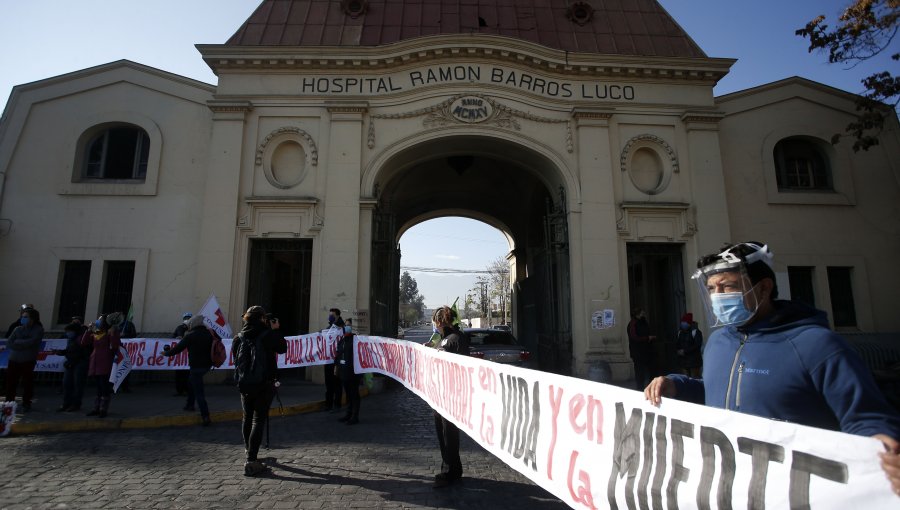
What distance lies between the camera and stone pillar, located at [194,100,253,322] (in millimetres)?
13062

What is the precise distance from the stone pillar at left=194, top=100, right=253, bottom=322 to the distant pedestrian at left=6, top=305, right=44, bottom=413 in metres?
4.21

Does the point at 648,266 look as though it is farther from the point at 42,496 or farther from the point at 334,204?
the point at 42,496

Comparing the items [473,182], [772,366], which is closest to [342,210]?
[473,182]

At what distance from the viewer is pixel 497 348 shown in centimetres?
1128

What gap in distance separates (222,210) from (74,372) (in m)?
5.89

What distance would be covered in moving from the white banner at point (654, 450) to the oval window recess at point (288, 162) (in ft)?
37.7

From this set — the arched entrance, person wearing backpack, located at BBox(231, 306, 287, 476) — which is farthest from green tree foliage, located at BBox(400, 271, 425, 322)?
person wearing backpack, located at BBox(231, 306, 287, 476)

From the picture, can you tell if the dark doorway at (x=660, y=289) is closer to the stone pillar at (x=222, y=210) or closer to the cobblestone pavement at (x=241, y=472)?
the cobblestone pavement at (x=241, y=472)

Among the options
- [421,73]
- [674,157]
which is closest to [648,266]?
[674,157]

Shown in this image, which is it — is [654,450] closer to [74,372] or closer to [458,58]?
[74,372]

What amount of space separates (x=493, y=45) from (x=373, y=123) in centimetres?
423

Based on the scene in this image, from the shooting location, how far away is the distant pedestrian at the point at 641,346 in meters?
11.0

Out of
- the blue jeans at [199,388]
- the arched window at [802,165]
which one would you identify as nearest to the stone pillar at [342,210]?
the blue jeans at [199,388]

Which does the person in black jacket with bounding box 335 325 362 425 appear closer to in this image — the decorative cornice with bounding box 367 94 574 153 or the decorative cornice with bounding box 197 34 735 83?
the decorative cornice with bounding box 367 94 574 153
